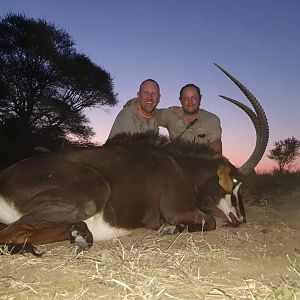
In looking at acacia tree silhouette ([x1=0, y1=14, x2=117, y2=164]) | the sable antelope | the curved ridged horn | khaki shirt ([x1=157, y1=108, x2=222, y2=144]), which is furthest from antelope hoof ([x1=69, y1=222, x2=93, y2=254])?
acacia tree silhouette ([x1=0, y1=14, x2=117, y2=164])

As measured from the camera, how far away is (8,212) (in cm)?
354

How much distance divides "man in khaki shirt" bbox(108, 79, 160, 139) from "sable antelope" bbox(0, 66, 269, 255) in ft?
4.26

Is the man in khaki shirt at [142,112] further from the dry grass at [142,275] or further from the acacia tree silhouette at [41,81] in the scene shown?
the acacia tree silhouette at [41,81]

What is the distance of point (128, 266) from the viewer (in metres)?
2.68

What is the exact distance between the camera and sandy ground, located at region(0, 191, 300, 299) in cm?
222

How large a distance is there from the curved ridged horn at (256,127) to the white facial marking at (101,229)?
1494 mm

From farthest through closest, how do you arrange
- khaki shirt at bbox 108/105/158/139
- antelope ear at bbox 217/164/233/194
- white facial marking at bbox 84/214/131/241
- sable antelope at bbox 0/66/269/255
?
khaki shirt at bbox 108/105/158/139, antelope ear at bbox 217/164/233/194, white facial marking at bbox 84/214/131/241, sable antelope at bbox 0/66/269/255

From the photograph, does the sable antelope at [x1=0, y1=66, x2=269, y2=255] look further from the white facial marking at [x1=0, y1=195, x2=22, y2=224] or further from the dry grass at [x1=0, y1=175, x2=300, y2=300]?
the dry grass at [x1=0, y1=175, x2=300, y2=300]

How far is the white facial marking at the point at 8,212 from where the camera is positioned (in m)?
3.51

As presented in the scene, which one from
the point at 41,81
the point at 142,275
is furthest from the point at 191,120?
the point at 41,81

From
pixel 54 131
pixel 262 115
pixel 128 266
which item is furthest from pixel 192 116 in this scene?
pixel 54 131

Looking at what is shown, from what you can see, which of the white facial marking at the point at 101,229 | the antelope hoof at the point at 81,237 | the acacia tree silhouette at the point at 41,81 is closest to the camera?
the antelope hoof at the point at 81,237

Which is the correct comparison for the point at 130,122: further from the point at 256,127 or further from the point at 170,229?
the point at 170,229

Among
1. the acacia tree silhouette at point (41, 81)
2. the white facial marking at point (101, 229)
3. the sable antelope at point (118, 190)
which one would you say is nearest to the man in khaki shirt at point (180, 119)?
the sable antelope at point (118, 190)
